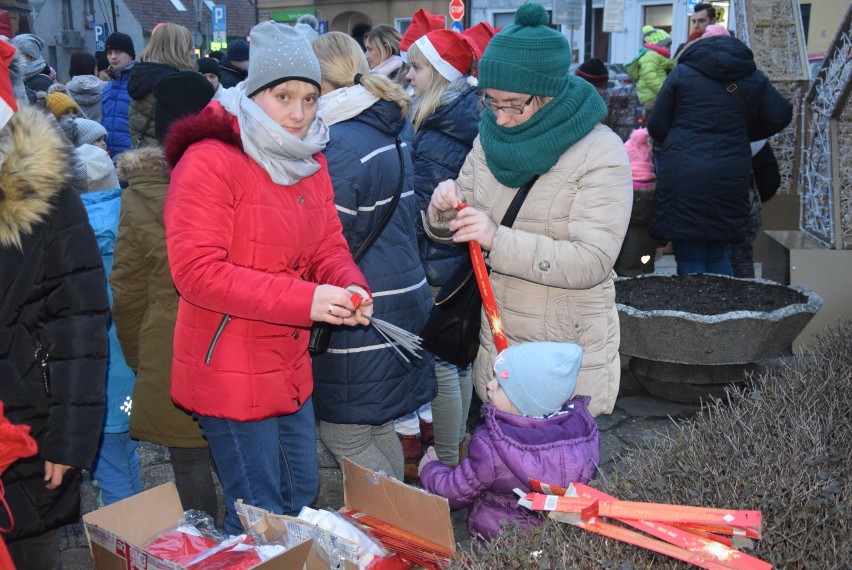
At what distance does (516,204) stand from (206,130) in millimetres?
1028

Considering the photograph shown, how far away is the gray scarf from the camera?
2.58 m

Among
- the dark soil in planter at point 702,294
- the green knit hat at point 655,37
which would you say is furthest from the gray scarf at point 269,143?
the green knit hat at point 655,37

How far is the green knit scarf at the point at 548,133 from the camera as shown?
2807 millimetres

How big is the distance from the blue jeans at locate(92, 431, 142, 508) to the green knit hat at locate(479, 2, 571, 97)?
1959 mm

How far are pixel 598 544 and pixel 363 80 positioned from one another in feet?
6.28

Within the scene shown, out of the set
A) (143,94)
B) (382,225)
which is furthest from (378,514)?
(143,94)

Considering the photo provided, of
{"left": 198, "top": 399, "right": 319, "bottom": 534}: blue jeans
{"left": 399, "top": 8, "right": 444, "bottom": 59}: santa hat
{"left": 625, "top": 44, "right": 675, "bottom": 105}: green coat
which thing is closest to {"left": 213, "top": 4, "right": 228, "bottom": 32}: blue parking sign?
Answer: {"left": 625, "top": 44, "right": 675, "bottom": 105}: green coat

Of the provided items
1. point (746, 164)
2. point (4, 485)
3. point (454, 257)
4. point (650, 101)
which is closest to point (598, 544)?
point (4, 485)

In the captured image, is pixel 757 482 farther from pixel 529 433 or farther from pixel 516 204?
pixel 516 204

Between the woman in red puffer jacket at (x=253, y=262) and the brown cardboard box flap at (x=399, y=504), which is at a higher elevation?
the woman in red puffer jacket at (x=253, y=262)

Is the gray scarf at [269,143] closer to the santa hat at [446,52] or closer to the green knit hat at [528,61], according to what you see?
the green knit hat at [528,61]

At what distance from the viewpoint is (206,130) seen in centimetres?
258

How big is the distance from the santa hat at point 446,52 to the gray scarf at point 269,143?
1735mm

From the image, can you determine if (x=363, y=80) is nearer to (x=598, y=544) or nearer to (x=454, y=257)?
(x=454, y=257)
